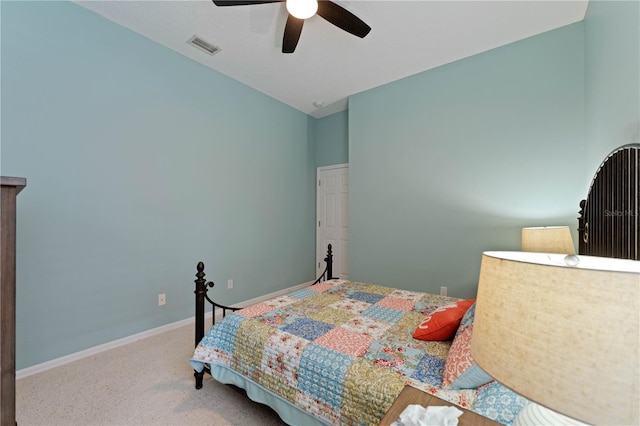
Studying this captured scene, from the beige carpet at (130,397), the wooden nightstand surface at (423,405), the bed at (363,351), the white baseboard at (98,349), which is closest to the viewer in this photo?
the wooden nightstand surface at (423,405)

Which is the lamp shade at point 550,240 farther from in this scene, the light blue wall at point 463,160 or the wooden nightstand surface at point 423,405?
the wooden nightstand surface at point 423,405

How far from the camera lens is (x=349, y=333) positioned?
1627mm

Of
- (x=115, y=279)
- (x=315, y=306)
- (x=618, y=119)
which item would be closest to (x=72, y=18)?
(x=115, y=279)

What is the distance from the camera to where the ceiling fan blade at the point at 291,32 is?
2.15m

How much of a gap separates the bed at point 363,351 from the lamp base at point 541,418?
1.38 ft

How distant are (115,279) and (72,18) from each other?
232 centimetres

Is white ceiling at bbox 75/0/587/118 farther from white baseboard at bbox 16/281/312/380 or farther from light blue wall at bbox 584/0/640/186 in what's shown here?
white baseboard at bbox 16/281/312/380

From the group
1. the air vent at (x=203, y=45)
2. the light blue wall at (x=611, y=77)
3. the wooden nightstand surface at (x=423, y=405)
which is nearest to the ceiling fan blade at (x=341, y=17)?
the air vent at (x=203, y=45)

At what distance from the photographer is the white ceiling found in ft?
7.55

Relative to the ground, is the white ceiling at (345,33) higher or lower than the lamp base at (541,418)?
higher

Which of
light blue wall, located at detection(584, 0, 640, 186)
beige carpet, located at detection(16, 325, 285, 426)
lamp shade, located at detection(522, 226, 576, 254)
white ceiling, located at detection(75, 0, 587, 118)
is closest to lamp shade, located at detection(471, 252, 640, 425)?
light blue wall, located at detection(584, 0, 640, 186)

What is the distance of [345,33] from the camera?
2617 millimetres

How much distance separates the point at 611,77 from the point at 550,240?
44.4 inches

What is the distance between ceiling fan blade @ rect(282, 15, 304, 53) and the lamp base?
261 centimetres
